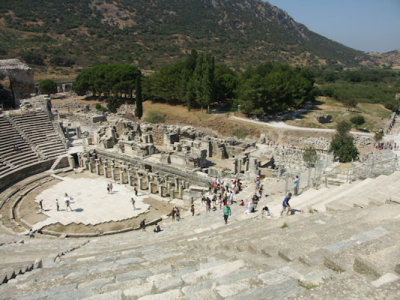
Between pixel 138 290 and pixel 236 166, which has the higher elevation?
pixel 138 290

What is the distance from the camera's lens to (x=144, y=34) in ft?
395

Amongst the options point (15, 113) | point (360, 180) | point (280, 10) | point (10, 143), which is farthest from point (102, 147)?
point (280, 10)

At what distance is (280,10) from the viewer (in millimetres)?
183125

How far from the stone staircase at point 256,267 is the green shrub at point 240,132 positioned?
104ft

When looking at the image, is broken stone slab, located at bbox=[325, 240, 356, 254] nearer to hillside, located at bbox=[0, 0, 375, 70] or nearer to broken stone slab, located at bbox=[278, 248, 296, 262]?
broken stone slab, located at bbox=[278, 248, 296, 262]

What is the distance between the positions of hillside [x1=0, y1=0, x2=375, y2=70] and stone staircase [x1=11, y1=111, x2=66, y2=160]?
59607mm

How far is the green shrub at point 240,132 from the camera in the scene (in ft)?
139

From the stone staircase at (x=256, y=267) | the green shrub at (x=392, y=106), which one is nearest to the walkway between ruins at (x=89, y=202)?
the stone staircase at (x=256, y=267)

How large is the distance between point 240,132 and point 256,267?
36817 mm

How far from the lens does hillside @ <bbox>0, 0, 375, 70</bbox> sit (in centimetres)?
9494

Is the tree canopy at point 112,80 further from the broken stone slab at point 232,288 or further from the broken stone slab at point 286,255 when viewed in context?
the broken stone slab at point 232,288

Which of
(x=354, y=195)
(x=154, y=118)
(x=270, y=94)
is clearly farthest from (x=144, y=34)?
(x=354, y=195)

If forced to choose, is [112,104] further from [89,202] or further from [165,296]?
[165,296]

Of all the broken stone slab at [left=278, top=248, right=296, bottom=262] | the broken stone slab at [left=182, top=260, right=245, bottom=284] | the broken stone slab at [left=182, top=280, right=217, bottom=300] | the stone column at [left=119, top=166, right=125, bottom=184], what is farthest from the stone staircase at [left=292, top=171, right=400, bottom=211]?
the stone column at [left=119, top=166, right=125, bottom=184]
